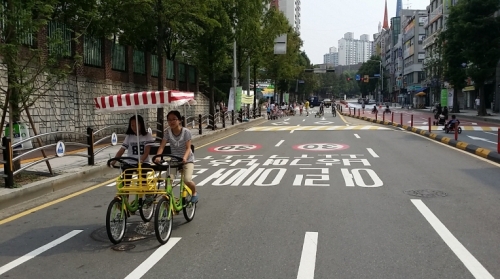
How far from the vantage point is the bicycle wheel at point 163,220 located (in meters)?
5.83

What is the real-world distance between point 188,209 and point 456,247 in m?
3.69

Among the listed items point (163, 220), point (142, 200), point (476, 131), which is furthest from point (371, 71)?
point (163, 220)

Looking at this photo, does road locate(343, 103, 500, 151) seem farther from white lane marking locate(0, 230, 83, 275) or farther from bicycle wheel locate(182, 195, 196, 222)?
white lane marking locate(0, 230, 83, 275)

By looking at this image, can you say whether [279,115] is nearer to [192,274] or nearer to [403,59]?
[192,274]

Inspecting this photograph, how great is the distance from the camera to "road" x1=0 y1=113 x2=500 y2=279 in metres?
5.12

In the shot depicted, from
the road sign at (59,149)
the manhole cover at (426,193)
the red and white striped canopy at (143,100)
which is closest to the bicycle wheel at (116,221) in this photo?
the red and white striped canopy at (143,100)

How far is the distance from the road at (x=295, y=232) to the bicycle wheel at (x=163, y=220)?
0.14m

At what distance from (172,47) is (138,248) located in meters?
32.7

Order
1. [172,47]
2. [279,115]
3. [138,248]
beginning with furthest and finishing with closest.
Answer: [279,115] < [172,47] < [138,248]

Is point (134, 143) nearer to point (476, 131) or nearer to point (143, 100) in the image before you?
point (143, 100)

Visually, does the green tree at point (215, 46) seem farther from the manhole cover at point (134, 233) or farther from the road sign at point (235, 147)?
the manhole cover at point (134, 233)

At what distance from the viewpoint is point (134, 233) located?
6508 mm

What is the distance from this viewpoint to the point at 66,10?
796 inches

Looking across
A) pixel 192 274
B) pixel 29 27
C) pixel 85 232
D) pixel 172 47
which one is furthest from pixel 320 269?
pixel 172 47
